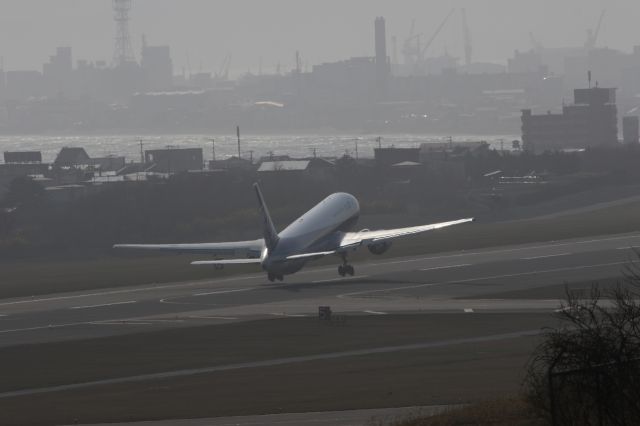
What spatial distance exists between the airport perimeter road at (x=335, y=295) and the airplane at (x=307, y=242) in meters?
1.75

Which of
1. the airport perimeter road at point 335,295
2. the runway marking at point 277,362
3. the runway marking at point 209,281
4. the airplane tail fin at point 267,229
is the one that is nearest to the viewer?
the runway marking at point 277,362

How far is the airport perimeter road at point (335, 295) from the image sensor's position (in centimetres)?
9425

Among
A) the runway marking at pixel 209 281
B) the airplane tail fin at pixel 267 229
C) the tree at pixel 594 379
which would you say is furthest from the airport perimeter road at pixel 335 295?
the tree at pixel 594 379

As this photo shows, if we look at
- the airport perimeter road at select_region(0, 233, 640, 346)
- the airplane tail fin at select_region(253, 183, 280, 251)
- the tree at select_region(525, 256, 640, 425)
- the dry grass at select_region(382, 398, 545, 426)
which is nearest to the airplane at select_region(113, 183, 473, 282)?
the airplane tail fin at select_region(253, 183, 280, 251)

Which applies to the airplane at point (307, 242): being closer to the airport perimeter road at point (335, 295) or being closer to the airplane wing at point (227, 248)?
the airplane wing at point (227, 248)

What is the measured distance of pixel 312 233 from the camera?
374 ft

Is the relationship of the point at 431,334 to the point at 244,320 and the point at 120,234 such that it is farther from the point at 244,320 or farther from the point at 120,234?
the point at 120,234

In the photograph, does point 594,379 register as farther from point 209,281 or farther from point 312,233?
point 209,281

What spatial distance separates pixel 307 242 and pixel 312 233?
1595mm

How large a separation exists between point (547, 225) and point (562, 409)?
412 feet

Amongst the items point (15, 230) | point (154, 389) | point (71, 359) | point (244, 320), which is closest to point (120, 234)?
point (15, 230)

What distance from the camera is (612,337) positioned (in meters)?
41.4

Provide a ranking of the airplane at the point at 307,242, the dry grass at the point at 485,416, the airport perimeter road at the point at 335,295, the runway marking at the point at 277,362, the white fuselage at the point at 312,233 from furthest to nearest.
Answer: the white fuselage at the point at 312,233 → the airplane at the point at 307,242 → the airport perimeter road at the point at 335,295 → the runway marking at the point at 277,362 → the dry grass at the point at 485,416

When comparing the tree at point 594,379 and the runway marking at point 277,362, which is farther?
the runway marking at point 277,362
